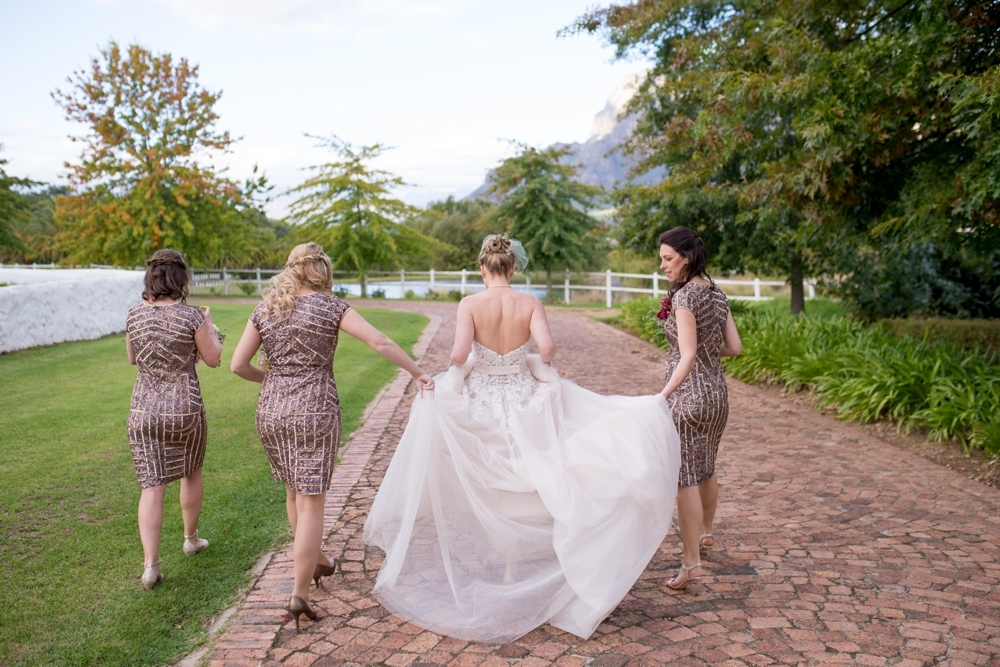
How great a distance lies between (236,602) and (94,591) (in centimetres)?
74

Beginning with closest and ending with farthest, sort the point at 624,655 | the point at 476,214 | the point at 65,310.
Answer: the point at 624,655, the point at 65,310, the point at 476,214

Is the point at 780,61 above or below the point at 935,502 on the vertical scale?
above

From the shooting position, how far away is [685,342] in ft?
13.6

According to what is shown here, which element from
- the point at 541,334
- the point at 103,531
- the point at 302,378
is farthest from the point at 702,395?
the point at 103,531

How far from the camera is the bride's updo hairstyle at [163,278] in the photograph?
4.25 meters

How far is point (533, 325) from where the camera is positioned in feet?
14.0

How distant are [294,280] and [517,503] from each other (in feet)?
5.31

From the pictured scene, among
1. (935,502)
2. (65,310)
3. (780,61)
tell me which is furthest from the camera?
(65,310)

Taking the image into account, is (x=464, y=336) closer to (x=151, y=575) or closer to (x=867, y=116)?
(x=151, y=575)

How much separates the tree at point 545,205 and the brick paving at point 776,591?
70.5ft

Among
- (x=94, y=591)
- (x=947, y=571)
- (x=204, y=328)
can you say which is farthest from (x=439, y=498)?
(x=947, y=571)

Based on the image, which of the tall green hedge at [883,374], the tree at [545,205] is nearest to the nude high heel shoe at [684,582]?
the tall green hedge at [883,374]

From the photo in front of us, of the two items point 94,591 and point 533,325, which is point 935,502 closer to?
point 533,325

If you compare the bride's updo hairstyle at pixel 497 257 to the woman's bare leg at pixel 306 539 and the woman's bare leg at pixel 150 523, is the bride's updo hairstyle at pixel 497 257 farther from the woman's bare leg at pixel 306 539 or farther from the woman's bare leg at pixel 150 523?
the woman's bare leg at pixel 150 523
